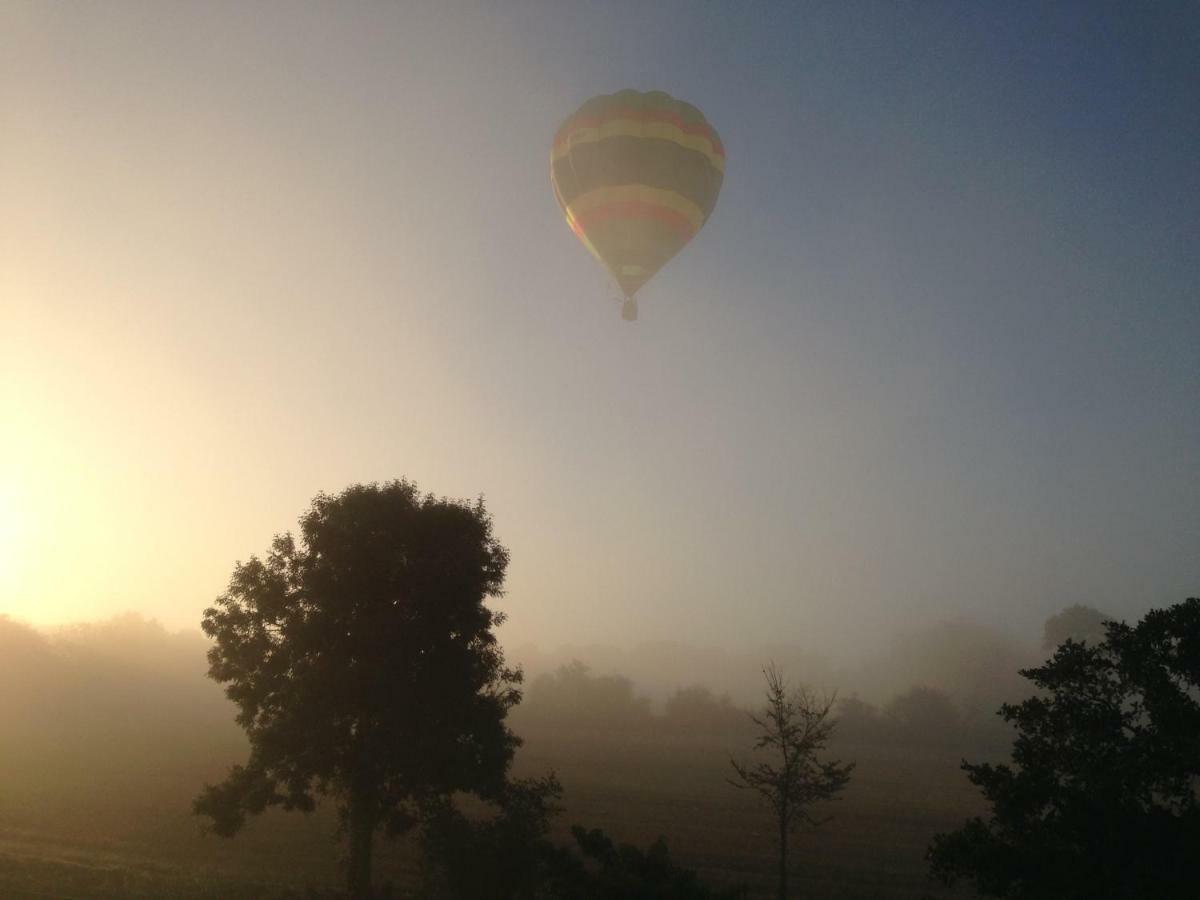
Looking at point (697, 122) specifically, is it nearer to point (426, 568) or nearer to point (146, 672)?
point (426, 568)

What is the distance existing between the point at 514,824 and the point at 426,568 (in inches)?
306

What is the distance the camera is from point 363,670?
18750mm

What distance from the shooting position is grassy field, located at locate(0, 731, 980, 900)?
72.8 ft

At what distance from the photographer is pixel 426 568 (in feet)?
63.8

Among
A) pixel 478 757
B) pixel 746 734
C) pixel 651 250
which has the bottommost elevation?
pixel 746 734

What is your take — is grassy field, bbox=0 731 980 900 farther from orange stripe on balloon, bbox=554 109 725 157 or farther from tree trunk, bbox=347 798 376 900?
orange stripe on balloon, bbox=554 109 725 157

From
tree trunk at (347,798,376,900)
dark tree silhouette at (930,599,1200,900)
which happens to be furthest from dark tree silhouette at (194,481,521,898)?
dark tree silhouette at (930,599,1200,900)

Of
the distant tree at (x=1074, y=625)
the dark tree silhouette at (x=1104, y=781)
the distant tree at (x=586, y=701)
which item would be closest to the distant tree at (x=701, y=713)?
the distant tree at (x=586, y=701)

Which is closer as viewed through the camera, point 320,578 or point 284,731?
point 284,731

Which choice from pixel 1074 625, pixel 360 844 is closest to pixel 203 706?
pixel 360 844

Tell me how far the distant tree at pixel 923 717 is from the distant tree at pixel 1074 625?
38238 mm

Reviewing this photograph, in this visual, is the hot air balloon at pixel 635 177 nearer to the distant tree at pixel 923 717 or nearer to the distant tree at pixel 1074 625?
the distant tree at pixel 923 717

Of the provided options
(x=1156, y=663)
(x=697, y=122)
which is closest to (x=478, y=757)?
(x=1156, y=663)

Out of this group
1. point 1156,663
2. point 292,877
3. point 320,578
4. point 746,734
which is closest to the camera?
point 1156,663
